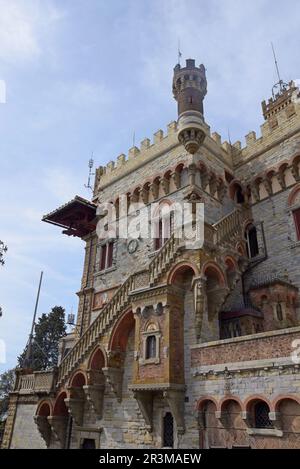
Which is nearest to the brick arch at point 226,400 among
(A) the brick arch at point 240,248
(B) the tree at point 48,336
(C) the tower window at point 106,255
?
(A) the brick arch at point 240,248

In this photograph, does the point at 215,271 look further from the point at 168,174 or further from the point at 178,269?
the point at 168,174

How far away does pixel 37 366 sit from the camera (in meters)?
42.5

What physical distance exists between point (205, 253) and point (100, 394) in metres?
8.25

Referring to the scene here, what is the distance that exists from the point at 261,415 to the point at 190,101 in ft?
45.7

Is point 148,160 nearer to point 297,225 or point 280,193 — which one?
point 280,193

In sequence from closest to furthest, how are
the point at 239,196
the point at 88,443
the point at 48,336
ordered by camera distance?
the point at 88,443
the point at 239,196
the point at 48,336

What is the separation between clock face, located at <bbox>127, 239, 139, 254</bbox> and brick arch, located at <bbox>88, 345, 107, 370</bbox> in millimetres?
5569

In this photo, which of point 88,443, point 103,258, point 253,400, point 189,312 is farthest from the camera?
point 103,258

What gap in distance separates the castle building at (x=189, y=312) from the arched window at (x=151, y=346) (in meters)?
0.04

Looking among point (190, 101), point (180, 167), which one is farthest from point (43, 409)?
point (190, 101)

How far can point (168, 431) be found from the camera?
1286 centimetres

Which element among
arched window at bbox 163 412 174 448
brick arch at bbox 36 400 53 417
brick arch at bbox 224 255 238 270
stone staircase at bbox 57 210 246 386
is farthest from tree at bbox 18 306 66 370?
brick arch at bbox 224 255 238 270

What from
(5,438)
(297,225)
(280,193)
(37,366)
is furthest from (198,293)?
(37,366)

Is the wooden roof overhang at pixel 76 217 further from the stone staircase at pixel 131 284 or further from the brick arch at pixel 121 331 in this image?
the brick arch at pixel 121 331
